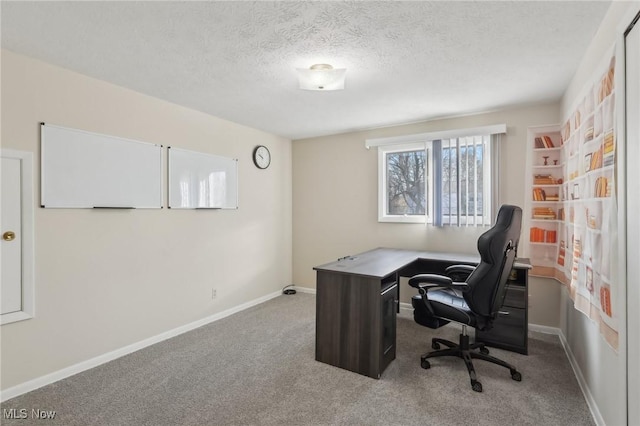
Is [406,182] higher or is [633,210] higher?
[406,182]

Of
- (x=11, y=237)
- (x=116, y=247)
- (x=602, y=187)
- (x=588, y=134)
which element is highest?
(x=588, y=134)

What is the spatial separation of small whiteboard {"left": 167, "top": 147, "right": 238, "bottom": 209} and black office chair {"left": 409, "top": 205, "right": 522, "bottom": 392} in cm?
244

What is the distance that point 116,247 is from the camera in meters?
2.76

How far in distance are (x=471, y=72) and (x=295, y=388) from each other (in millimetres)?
2810

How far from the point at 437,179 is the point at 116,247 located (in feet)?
11.3

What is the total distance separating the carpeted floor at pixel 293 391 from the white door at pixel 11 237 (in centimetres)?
69

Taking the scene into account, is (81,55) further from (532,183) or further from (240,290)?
(532,183)

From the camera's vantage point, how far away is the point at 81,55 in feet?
7.27

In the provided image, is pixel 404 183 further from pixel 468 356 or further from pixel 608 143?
pixel 608 143

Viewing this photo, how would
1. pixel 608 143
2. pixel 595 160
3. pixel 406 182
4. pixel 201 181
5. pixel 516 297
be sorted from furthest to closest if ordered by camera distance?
pixel 406 182 < pixel 201 181 < pixel 516 297 < pixel 595 160 < pixel 608 143

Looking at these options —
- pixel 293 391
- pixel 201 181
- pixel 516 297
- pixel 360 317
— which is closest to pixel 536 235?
pixel 516 297

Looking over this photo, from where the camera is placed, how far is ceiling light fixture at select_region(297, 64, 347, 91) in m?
2.28

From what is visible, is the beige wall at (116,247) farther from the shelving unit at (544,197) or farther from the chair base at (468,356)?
the shelving unit at (544,197)

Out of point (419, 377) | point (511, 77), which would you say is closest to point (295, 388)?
point (419, 377)
